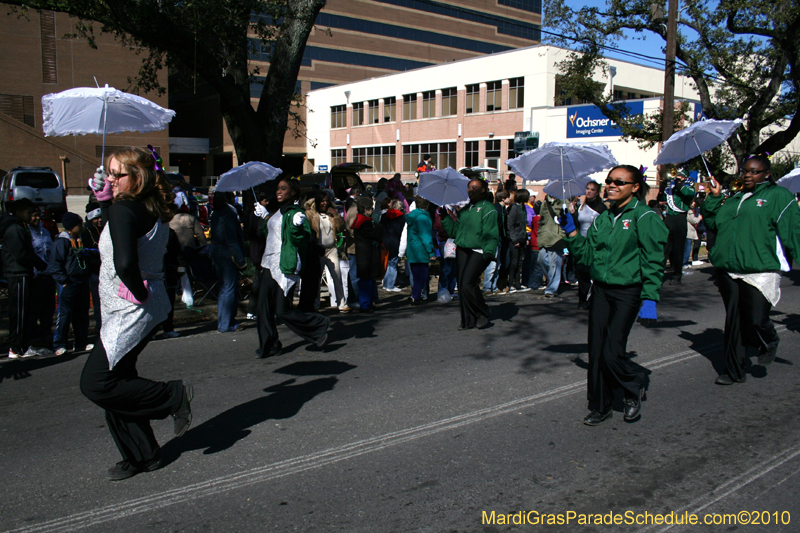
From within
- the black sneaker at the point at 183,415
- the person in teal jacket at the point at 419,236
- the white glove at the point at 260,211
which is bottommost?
the black sneaker at the point at 183,415

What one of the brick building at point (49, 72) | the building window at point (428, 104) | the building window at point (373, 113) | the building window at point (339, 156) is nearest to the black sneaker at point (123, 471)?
the brick building at point (49, 72)

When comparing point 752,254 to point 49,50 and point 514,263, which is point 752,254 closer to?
Answer: point 514,263

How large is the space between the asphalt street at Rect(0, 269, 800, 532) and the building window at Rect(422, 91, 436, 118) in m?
45.1

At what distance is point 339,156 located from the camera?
6041cm

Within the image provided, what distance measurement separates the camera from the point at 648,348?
7113mm

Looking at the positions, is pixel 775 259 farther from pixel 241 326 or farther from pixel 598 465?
pixel 241 326

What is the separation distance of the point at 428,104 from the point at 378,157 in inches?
295

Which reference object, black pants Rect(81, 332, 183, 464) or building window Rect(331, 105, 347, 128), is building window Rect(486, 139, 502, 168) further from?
black pants Rect(81, 332, 183, 464)

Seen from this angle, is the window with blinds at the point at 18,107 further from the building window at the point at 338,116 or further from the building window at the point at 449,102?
the building window at the point at 449,102

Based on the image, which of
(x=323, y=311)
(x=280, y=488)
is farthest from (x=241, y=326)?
(x=280, y=488)

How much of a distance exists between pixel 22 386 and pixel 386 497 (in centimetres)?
429

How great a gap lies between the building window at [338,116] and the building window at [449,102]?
13.0 meters

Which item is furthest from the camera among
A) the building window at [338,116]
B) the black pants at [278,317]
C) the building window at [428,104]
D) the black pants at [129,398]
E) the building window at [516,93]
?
the building window at [338,116]

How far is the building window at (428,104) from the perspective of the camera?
164 feet
